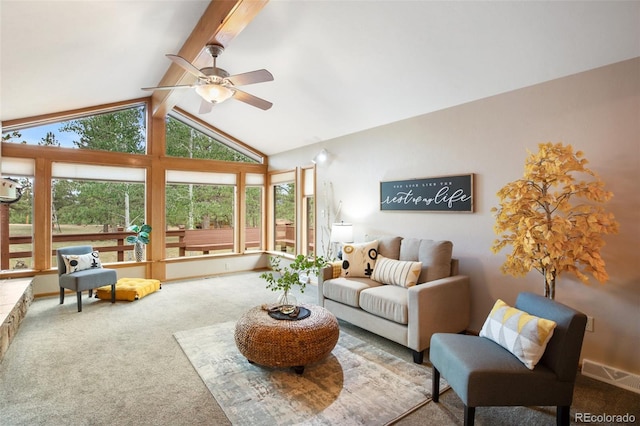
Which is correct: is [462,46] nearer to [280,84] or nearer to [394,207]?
[394,207]

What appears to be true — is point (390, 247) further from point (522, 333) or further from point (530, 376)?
point (530, 376)

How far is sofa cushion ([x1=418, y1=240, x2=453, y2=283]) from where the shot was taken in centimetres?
337

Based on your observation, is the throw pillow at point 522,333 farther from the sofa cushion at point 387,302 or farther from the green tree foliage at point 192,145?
the green tree foliage at point 192,145

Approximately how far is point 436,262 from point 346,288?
3.22 feet

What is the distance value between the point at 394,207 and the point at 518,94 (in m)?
1.87

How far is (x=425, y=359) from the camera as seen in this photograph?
297 centimetres

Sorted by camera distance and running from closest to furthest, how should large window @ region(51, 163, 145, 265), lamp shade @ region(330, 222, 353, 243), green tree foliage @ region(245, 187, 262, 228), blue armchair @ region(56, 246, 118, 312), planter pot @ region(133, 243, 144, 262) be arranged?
blue armchair @ region(56, 246, 118, 312)
lamp shade @ region(330, 222, 353, 243)
large window @ region(51, 163, 145, 265)
planter pot @ region(133, 243, 144, 262)
green tree foliage @ region(245, 187, 262, 228)

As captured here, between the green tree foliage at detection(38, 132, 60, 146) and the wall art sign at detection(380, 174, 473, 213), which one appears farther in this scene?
the green tree foliage at detection(38, 132, 60, 146)

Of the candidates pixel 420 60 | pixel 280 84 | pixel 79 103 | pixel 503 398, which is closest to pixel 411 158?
pixel 420 60

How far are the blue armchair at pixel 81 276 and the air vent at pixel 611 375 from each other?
5437mm

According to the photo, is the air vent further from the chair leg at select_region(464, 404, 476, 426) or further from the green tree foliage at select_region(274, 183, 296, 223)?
the green tree foliage at select_region(274, 183, 296, 223)

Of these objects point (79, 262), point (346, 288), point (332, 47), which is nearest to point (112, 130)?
point (79, 262)

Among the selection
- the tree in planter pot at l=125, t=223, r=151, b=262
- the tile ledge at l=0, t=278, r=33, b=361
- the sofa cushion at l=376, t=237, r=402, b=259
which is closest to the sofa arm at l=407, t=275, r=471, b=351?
the sofa cushion at l=376, t=237, r=402, b=259

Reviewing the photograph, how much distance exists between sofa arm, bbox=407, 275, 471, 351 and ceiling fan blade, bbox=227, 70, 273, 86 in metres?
2.25
